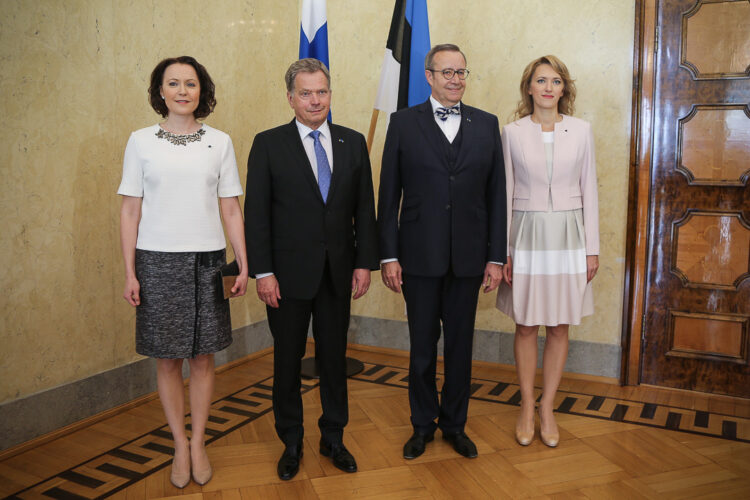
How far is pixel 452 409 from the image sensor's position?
2.67 m

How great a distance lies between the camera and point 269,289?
7.67 ft

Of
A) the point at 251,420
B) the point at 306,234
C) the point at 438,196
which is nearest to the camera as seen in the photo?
the point at 306,234

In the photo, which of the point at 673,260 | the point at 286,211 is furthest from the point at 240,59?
the point at 673,260

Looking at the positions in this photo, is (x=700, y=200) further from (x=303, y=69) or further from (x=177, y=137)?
(x=177, y=137)

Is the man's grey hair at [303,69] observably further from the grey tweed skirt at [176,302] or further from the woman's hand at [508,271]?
the woman's hand at [508,271]

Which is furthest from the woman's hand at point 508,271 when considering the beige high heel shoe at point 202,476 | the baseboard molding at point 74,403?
the baseboard molding at point 74,403

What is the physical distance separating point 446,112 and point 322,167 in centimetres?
56

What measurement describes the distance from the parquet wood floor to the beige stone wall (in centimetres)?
42

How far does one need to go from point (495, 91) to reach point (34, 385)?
2949 mm

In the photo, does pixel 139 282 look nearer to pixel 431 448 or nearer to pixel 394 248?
pixel 394 248

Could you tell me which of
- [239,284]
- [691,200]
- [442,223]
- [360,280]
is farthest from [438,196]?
[691,200]

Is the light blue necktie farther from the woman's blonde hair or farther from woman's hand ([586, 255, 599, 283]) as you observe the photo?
woman's hand ([586, 255, 599, 283])

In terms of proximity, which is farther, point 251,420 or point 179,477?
point 251,420

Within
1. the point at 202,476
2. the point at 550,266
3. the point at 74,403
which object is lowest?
the point at 202,476
